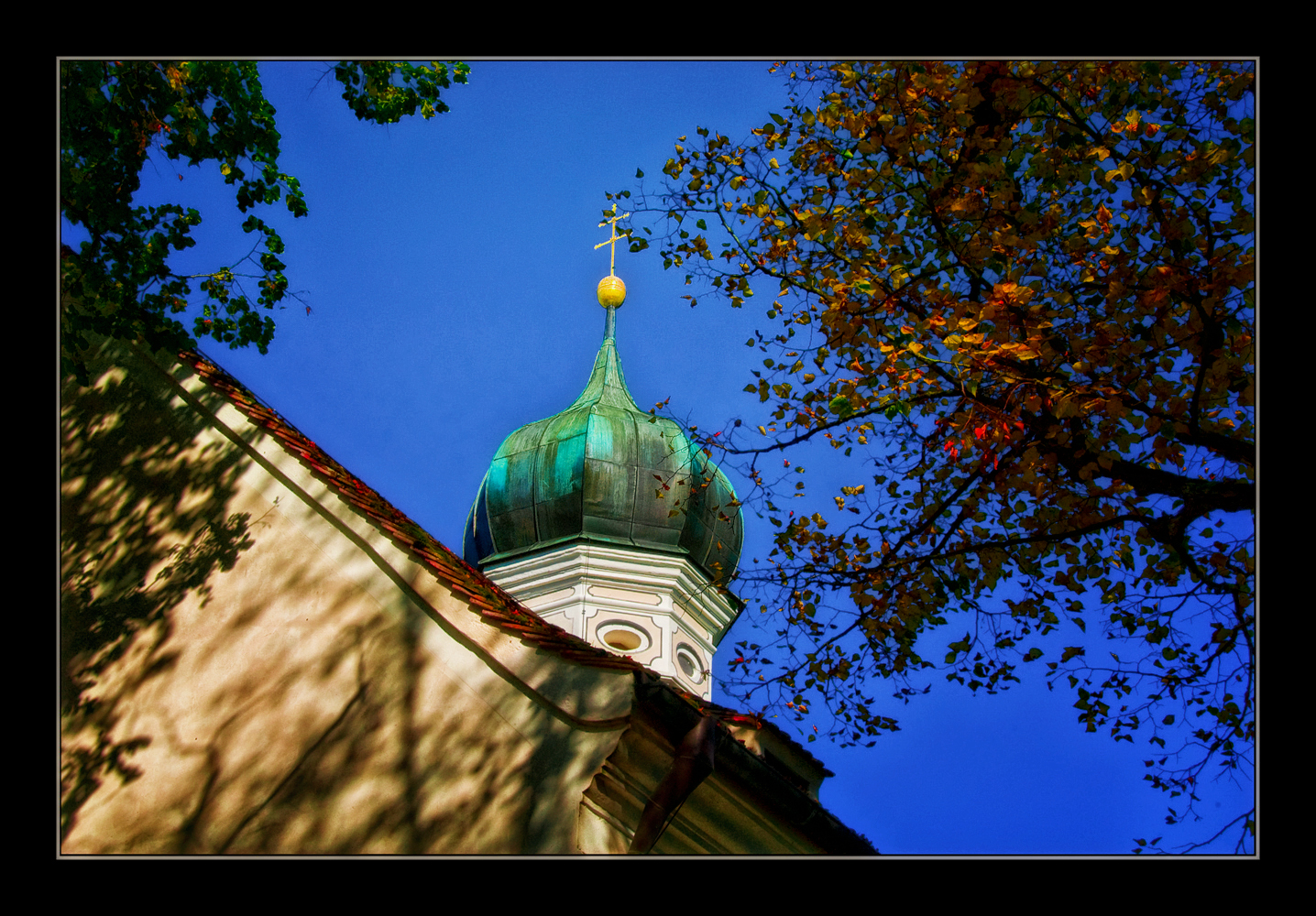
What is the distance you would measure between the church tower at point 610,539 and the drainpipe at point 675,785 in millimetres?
16083

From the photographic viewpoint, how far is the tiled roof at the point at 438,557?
25.0 feet

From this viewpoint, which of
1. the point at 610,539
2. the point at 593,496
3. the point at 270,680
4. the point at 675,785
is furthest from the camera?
the point at 593,496

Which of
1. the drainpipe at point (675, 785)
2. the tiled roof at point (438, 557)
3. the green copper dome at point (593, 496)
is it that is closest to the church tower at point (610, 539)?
the green copper dome at point (593, 496)

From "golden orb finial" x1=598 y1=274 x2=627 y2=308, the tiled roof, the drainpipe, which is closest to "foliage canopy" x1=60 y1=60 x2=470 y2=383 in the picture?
the tiled roof

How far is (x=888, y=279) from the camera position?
8.24m

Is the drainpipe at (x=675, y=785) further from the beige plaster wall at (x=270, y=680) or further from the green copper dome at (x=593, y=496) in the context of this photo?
the green copper dome at (x=593, y=496)

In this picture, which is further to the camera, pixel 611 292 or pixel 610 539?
pixel 611 292

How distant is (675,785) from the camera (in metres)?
7.27

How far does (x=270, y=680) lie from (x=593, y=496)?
57.4ft

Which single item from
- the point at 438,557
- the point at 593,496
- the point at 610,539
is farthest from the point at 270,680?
the point at 593,496

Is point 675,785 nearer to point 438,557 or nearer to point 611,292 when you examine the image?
point 438,557

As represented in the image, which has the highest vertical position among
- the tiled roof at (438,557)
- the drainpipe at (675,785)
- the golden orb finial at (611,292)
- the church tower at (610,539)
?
the golden orb finial at (611,292)

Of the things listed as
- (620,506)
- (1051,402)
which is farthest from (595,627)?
(1051,402)

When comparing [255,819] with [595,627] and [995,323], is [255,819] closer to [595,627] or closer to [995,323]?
[995,323]
